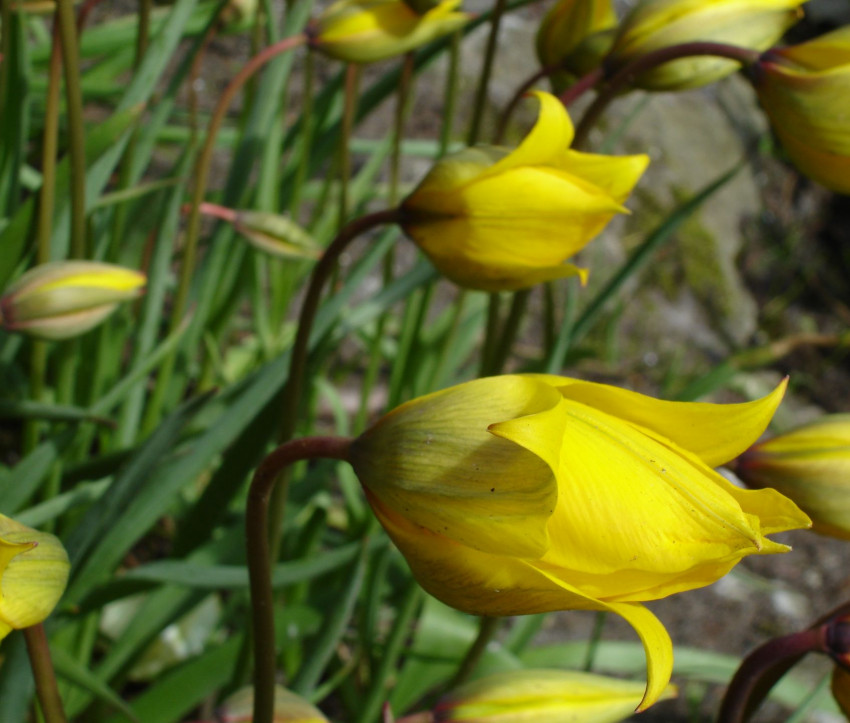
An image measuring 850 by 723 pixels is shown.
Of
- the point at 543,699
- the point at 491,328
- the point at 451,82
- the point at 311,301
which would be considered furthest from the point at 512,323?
the point at 451,82


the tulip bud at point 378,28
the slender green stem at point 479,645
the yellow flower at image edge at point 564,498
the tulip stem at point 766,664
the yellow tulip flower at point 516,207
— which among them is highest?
the tulip bud at point 378,28

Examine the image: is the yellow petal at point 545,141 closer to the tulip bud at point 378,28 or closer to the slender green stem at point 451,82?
the tulip bud at point 378,28

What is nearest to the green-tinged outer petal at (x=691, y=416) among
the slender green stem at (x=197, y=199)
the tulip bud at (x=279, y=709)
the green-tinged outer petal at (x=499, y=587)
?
the green-tinged outer petal at (x=499, y=587)

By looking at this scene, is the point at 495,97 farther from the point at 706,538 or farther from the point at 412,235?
the point at 706,538

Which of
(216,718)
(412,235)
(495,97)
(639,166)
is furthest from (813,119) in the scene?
(495,97)

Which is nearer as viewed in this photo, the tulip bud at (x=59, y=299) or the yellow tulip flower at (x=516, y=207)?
the yellow tulip flower at (x=516, y=207)

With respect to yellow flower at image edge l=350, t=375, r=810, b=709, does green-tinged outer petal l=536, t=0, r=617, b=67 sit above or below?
above

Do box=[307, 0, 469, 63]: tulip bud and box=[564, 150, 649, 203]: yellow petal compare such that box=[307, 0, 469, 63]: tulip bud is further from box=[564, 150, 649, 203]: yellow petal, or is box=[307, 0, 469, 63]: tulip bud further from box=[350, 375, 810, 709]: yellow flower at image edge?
box=[350, 375, 810, 709]: yellow flower at image edge

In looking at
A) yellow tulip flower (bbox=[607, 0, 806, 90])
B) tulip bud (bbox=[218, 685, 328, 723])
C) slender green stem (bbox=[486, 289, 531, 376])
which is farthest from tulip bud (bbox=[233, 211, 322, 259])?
tulip bud (bbox=[218, 685, 328, 723])
